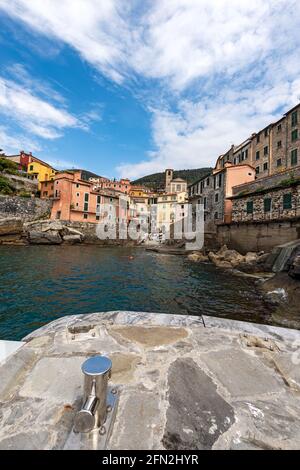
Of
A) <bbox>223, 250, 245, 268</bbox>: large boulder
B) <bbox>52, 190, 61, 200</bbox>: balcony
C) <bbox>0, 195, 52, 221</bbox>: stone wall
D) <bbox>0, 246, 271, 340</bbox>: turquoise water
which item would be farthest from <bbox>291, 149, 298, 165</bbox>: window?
<bbox>0, 195, 52, 221</bbox>: stone wall

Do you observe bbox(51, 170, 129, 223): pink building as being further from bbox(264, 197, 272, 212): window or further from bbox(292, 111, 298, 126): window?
bbox(292, 111, 298, 126): window

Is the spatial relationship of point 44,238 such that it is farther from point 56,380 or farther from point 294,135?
point 294,135

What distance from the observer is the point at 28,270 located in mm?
15008

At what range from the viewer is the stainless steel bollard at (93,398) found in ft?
5.06

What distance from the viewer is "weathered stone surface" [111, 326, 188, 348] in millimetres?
3174

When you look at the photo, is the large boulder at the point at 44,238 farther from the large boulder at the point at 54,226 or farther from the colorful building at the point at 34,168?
the colorful building at the point at 34,168

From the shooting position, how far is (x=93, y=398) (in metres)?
1.58

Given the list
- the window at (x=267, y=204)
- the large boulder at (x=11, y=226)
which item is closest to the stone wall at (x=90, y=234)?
the large boulder at (x=11, y=226)

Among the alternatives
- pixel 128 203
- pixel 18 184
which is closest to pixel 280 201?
pixel 128 203

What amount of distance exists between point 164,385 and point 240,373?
1.04 metres

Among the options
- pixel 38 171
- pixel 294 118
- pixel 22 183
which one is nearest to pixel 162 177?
pixel 38 171

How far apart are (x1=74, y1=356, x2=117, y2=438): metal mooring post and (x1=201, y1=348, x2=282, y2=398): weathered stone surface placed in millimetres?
1419
